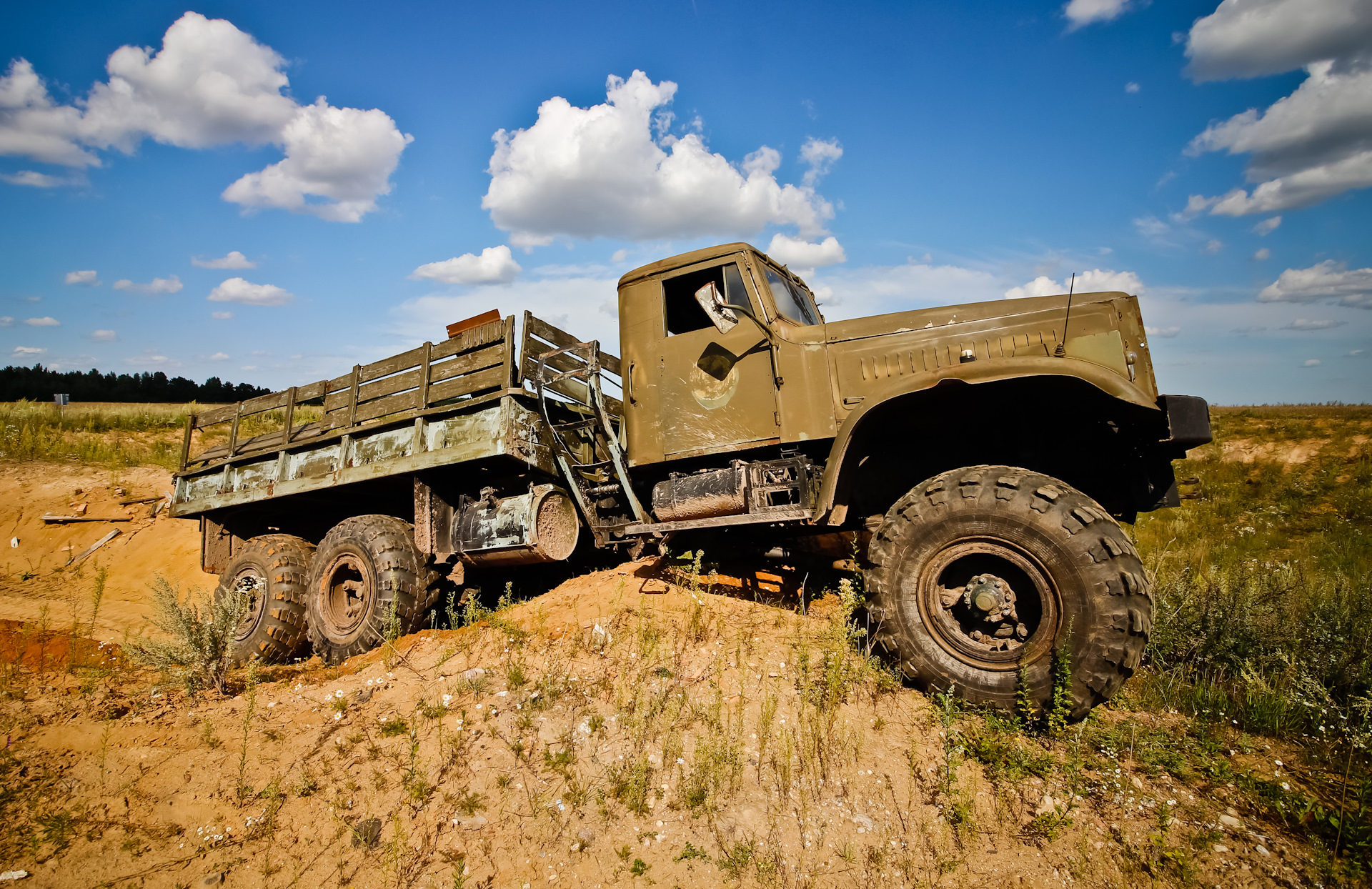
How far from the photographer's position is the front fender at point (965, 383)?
11.6 feet

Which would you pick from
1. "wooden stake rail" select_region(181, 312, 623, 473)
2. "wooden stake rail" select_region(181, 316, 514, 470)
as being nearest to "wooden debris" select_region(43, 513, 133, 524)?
"wooden stake rail" select_region(181, 316, 514, 470)

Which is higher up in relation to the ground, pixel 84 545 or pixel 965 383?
pixel 965 383

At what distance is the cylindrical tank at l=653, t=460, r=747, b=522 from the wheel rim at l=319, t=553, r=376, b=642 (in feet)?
9.32

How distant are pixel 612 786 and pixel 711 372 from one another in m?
2.90

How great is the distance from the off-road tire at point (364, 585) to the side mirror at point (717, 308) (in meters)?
3.39

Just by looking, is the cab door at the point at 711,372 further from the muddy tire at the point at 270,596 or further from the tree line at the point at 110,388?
the tree line at the point at 110,388

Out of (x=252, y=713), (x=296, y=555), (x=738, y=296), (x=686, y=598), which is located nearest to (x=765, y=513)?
(x=686, y=598)

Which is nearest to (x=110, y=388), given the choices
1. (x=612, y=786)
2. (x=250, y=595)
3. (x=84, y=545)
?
(x=84, y=545)

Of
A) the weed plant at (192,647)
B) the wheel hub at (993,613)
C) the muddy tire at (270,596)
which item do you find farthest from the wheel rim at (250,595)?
the wheel hub at (993,613)

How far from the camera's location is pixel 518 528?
561 centimetres

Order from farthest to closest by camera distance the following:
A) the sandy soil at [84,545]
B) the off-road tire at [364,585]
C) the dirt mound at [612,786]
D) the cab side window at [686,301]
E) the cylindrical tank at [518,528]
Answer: the sandy soil at [84,545]
the off-road tire at [364,585]
the cylindrical tank at [518,528]
the cab side window at [686,301]
the dirt mound at [612,786]

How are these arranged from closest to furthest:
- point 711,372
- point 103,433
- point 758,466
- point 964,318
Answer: point 964,318 < point 758,466 < point 711,372 < point 103,433

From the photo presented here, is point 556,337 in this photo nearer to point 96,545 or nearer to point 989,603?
point 989,603

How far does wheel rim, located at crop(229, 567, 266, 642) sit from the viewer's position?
6395mm
